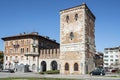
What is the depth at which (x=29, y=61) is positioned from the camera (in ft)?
254

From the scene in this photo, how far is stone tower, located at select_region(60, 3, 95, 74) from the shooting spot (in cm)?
5416

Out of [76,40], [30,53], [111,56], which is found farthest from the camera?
[111,56]

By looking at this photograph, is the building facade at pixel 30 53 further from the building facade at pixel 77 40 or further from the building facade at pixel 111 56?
the building facade at pixel 111 56

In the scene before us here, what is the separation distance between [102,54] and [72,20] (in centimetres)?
9503

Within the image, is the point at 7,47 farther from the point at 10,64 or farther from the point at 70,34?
the point at 70,34

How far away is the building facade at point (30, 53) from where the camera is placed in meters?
74.8

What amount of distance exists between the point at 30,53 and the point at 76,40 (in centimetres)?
2560

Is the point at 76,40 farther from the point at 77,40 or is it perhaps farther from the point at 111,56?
the point at 111,56

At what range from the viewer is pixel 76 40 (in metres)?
55.5

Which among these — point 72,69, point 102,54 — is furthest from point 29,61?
point 102,54

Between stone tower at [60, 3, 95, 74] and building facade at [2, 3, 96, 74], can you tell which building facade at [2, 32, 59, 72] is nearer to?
building facade at [2, 3, 96, 74]

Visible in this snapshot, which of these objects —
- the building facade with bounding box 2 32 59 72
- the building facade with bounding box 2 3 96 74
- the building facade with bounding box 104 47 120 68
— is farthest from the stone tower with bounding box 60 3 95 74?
the building facade with bounding box 104 47 120 68

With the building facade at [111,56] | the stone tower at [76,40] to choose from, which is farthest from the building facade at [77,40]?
→ the building facade at [111,56]

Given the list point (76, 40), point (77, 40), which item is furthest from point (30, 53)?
point (77, 40)
